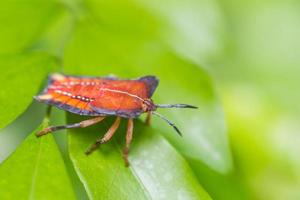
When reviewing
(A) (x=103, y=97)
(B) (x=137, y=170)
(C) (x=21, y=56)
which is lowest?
(B) (x=137, y=170)

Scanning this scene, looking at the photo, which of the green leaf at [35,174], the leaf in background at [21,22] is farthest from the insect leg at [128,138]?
the leaf in background at [21,22]

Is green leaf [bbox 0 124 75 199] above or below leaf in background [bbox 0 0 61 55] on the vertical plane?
below

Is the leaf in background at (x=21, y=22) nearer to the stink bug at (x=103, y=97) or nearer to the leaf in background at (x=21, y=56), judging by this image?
the leaf in background at (x=21, y=56)

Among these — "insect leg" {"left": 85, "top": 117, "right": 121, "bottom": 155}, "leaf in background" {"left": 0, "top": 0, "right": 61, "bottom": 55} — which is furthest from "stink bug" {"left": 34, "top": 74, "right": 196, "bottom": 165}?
"leaf in background" {"left": 0, "top": 0, "right": 61, "bottom": 55}

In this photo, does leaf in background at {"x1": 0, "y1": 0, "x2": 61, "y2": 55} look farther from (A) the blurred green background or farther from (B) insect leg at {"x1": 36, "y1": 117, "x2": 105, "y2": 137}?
(B) insect leg at {"x1": 36, "y1": 117, "x2": 105, "y2": 137}

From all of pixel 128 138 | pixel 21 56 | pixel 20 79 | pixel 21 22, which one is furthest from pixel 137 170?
pixel 21 22

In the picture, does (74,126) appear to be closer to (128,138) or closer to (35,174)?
(128,138)
